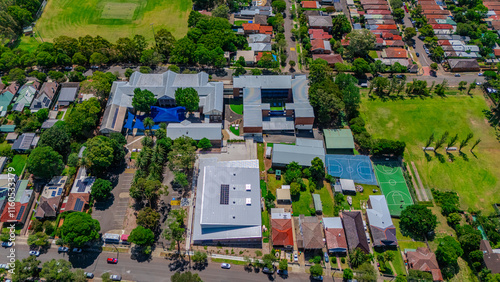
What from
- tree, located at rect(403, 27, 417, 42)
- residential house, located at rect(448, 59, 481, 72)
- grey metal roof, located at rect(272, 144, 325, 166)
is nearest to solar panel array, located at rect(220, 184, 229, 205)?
grey metal roof, located at rect(272, 144, 325, 166)

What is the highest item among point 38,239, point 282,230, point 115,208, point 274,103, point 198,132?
point 274,103

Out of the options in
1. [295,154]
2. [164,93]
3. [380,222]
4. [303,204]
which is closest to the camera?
[380,222]

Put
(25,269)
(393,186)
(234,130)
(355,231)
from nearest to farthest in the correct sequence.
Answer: (25,269), (355,231), (393,186), (234,130)

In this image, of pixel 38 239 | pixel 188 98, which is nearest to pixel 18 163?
pixel 38 239

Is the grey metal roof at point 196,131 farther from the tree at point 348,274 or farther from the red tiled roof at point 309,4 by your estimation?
the red tiled roof at point 309,4

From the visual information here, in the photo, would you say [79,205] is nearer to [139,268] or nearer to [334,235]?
[139,268]

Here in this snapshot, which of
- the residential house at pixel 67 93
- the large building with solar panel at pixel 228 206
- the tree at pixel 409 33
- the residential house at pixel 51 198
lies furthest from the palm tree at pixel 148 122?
the tree at pixel 409 33
